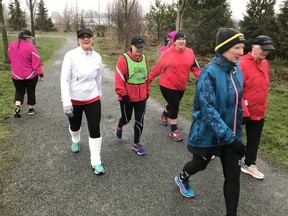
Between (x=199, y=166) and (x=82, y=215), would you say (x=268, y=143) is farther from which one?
(x=82, y=215)

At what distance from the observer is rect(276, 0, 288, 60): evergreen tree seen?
16938 millimetres

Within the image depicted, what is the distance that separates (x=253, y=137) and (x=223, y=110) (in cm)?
153

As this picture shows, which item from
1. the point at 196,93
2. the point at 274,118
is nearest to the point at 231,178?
the point at 196,93

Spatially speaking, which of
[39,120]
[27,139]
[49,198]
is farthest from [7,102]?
[49,198]

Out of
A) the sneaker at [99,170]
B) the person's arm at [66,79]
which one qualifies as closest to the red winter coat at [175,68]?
the person's arm at [66,79]

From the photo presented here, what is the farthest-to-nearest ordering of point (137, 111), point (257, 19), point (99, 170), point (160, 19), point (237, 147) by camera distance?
1. point (160, 19)
2. point (257, 19)
3. point (137, 111)
4. point (99, 170)
5. point (237, 147)

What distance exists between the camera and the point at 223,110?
8.75 ft

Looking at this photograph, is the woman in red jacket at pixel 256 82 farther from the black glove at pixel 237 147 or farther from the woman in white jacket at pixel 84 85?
the woman in white jacket at pixel 84 85

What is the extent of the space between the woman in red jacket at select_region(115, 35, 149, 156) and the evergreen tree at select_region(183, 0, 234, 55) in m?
15.7

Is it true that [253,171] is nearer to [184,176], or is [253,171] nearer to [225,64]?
[184,176]

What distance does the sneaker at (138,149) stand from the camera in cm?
450

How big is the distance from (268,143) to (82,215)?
379 cm

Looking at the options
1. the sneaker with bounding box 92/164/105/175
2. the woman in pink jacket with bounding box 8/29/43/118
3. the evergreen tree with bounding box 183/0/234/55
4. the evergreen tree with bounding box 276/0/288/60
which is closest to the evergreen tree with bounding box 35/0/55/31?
the evergreen tree with bounding box 183/0/234/55

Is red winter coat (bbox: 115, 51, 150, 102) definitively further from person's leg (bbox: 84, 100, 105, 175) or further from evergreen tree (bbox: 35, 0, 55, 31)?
evergreen tree (bbox: 35, 0, 55, 31)
